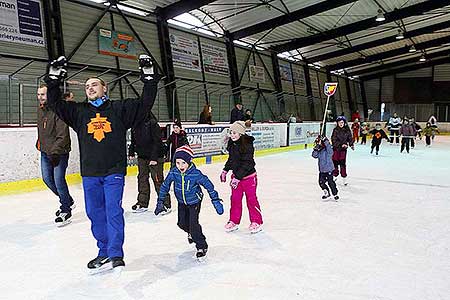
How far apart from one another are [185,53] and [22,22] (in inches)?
240

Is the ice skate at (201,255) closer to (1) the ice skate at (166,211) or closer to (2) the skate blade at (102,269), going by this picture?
(2) the skate blade at (102,269)

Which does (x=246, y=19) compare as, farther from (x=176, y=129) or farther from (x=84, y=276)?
(x=84, y=276)

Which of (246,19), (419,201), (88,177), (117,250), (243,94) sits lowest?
(419,201)

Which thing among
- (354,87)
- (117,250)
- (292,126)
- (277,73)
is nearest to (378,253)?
(117,250)

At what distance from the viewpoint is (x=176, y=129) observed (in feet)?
21.4

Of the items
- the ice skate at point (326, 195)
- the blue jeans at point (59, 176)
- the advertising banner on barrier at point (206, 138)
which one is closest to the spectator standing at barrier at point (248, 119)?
the advertising banner on barrier at point (206, 138)

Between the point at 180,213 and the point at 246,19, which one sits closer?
the point at 180,213

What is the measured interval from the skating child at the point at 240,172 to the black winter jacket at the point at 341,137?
3284 millimetres

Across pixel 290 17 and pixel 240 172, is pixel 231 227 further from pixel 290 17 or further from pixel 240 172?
pixel 290 17

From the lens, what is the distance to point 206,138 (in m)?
11.2

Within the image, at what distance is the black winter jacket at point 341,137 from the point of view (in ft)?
23.4

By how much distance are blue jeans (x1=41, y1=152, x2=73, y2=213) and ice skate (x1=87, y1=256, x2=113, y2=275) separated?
1.65 metres

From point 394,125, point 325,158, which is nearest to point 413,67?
point 394,125

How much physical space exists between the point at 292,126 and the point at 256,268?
44.4ft
